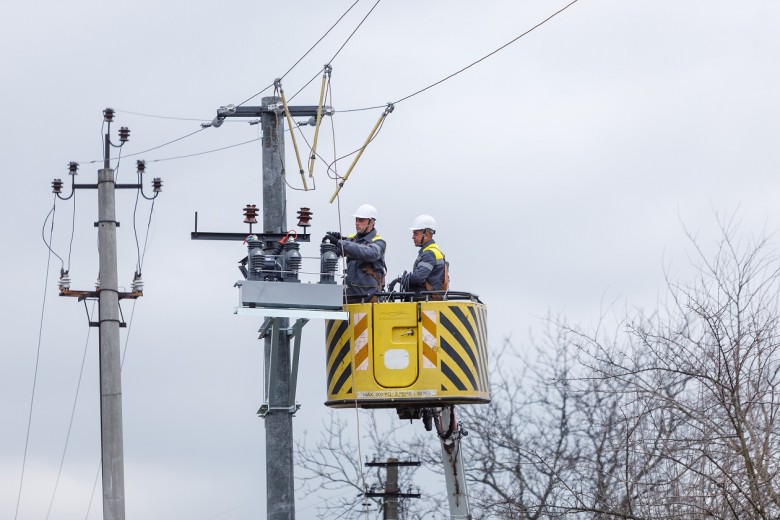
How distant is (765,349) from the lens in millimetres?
13641

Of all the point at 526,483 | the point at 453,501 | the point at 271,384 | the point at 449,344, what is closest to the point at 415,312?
the point at 449,344

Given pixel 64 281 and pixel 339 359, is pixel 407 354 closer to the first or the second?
pixel 339 359

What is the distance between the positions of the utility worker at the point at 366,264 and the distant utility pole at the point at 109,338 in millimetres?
7429

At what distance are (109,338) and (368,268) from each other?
7605 millimetres

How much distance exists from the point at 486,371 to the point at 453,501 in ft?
5.85

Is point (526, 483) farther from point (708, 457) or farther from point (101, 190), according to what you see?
point (708, 457)

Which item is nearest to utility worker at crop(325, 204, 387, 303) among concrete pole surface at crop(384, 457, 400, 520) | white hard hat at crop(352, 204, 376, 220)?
white hard hat at crop(352, 204, 376, 220)

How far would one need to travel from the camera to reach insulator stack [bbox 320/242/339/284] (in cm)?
1563

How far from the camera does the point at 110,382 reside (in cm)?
2273

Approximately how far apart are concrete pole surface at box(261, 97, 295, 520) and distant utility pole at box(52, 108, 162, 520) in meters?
6.69

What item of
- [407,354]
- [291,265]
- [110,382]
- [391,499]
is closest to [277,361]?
[291,265]

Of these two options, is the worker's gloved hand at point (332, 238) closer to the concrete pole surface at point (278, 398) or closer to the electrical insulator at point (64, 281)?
the concrete pole surface at point (278, 398)

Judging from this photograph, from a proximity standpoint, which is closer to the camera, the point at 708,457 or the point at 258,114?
the point at 708,457

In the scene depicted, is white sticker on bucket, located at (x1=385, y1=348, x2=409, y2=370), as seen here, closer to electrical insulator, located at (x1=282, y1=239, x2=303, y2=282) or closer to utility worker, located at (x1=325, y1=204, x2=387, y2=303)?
utility worker, located at (x1=325, y1=204, x2=387, y2=303)
